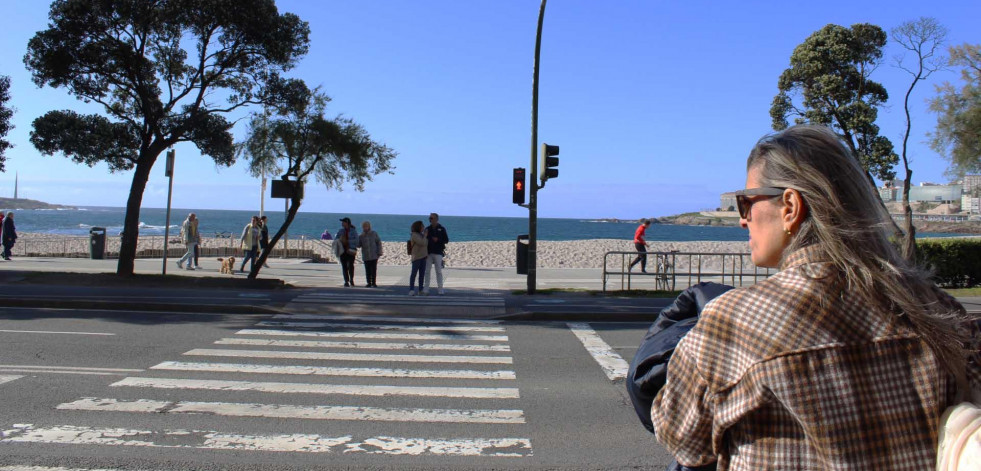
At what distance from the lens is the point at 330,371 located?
8000 millimetres

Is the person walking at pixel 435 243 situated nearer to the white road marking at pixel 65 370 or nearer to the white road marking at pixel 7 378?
the white road marking at pixel 65 370

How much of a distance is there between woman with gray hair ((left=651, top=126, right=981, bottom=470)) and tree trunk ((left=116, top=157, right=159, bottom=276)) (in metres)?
18.7

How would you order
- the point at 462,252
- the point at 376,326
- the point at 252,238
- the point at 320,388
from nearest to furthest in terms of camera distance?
the point at 320,388, the point at 376,326, the point at 252,238, the point at 462,252

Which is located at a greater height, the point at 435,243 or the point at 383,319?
the point at 435,243

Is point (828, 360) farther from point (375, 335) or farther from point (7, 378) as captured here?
point (375, 335)

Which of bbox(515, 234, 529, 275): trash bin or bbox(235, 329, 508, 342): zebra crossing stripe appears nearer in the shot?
bbox(235, 329, 508, 342): zebra crossing stripe

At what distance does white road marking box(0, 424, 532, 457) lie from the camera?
5371mm

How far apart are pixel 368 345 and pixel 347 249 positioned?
9.73 metres

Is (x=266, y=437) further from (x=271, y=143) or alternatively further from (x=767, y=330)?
(x=271, y=143)

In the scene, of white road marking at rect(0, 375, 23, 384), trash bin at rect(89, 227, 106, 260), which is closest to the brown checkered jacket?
white road marking at rect(0, 375, 23, 384)

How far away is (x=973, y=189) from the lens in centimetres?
2561

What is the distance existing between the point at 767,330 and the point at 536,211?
1570 centimetres

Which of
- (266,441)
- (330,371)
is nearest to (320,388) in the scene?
(330,371)

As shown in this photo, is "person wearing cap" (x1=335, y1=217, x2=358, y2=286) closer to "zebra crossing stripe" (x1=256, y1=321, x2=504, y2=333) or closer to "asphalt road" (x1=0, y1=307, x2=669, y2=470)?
"zebra crossing stripe" (x1=256, y1=321, x2=504, y2=333)
